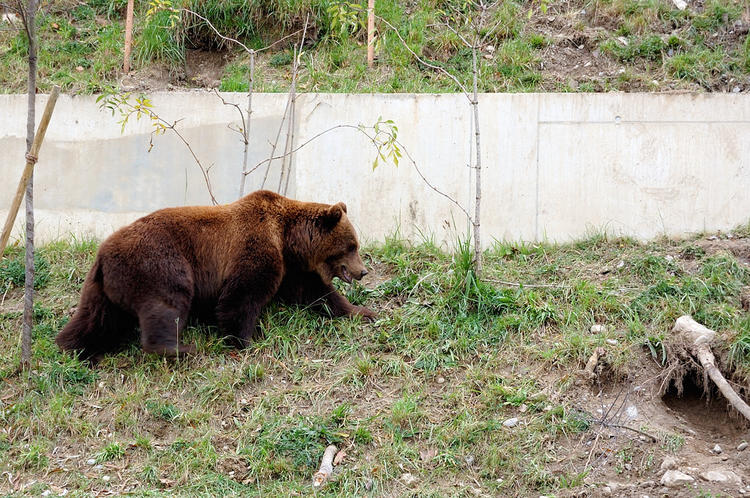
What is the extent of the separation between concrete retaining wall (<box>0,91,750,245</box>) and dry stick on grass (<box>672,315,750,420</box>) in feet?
7.31

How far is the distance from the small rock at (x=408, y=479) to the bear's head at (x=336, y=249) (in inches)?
94.4

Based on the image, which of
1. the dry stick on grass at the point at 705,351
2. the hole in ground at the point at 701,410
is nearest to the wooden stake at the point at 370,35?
the dry stick on grass at the point at 705,351

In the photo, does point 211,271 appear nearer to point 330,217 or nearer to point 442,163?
point 330,217

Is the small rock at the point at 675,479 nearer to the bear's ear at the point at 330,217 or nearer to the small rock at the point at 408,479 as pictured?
the small rock at the point at 408,479

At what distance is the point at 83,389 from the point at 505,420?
331 cm

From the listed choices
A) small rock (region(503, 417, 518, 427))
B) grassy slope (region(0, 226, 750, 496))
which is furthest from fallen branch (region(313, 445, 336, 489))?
small rock (region(503, 417, 518, 427))

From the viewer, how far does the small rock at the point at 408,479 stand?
17.1ft

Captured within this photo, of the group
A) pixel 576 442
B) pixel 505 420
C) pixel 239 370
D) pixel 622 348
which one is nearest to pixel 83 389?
pixel 239 370

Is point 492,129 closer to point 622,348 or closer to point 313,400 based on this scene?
point 622,348

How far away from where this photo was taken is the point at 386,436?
5586 mm

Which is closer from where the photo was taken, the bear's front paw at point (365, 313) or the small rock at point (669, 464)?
the small rock at point (669, 464)

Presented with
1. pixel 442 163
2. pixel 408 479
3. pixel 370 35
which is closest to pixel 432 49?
pixel 370 35

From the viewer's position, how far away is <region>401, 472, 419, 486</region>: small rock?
5200mm

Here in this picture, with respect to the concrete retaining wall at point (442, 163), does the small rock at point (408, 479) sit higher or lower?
lower
